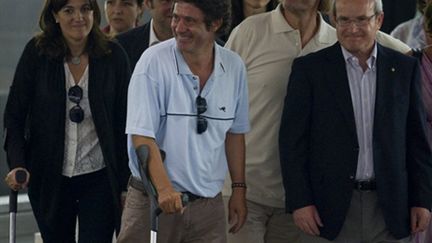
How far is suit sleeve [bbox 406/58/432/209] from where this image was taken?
18.1 ft

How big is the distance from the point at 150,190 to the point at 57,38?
4.94 ft

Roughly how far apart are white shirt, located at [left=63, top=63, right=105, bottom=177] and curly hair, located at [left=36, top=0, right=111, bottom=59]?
4.1 inches

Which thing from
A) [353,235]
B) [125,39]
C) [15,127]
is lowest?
[353,235]

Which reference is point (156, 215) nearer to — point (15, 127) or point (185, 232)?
point (185, 232)

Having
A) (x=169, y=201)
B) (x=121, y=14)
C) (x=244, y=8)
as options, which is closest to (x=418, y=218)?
(x=169, y=201)

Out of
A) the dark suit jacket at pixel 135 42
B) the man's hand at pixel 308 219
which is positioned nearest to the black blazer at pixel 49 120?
the dark suit jacket at pixel 135 42

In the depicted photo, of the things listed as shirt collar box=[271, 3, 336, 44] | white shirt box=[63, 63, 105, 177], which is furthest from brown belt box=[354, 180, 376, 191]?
white shirt box=[63, 63, 105, 177]

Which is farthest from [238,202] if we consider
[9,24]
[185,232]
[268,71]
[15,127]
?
[9,24]

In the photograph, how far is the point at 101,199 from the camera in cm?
602

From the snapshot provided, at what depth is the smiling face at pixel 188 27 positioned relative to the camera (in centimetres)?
519

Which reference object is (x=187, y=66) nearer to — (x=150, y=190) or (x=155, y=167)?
(x=155, y=167)

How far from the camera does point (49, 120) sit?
591 centimetres

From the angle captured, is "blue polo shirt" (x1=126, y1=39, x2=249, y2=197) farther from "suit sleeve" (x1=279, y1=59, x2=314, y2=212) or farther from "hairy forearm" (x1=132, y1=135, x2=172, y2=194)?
"suit sleeve" (x1=279, y1=59, x2=314, y2=212)

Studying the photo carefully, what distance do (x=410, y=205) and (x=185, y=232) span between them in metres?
1.09
